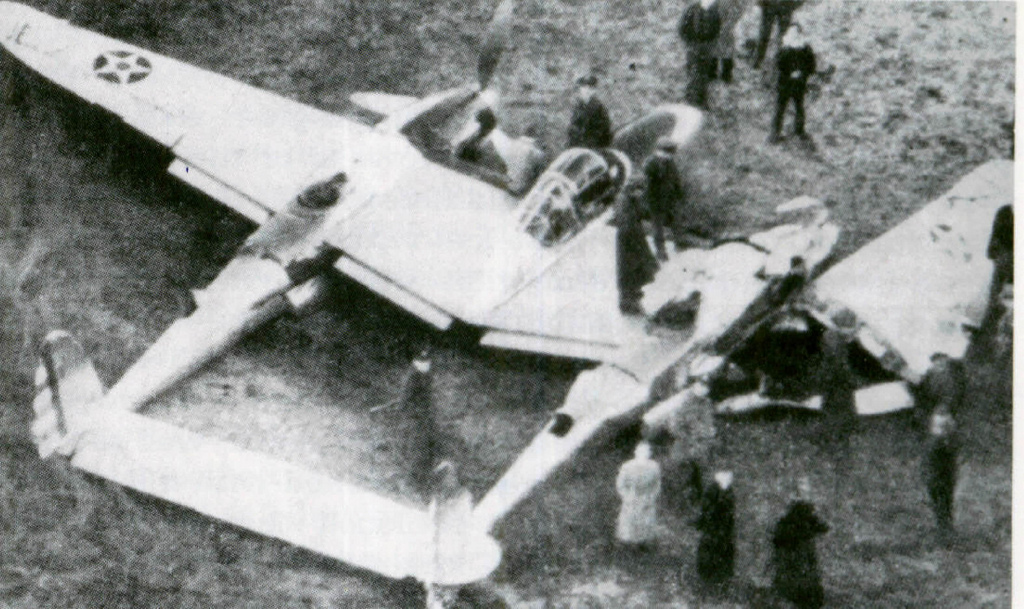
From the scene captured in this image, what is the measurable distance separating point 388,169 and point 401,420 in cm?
257

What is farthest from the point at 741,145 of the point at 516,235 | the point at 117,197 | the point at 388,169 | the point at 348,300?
the point at 117,197

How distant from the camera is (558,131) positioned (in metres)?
11.2

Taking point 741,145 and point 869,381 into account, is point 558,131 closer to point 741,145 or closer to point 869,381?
point 741,145

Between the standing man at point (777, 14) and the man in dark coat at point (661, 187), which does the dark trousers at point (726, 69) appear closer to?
the standing man at point (777, 14)

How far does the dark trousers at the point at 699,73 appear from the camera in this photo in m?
10.9

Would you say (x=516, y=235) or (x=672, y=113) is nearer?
(x=516, y=235)

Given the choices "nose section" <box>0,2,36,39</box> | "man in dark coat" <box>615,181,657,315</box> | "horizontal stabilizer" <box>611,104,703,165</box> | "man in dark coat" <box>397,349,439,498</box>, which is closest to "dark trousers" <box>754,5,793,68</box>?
"horizontal stabilizer" <box>611,104,703,165</box>

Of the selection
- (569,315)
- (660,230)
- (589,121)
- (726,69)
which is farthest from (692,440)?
(726,69)

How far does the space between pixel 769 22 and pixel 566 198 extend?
3704 mm

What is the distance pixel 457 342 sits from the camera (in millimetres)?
9211

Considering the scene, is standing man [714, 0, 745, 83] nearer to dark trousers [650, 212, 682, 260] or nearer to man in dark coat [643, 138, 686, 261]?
man in dark coat [643, 138, 686, 261]

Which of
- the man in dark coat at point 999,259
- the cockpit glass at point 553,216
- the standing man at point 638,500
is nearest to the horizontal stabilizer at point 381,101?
the cockpit glass at point 553,216

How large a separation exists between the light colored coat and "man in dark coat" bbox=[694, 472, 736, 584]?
383 millimetres

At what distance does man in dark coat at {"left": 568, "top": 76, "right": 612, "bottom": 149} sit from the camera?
1015cm
